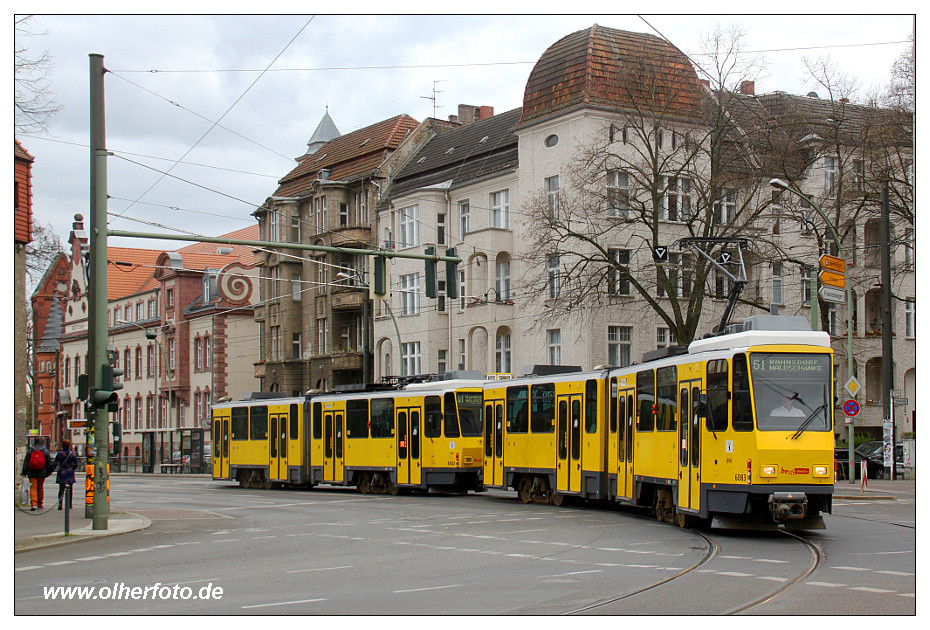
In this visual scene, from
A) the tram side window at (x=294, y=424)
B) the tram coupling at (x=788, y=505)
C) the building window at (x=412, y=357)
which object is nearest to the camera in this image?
the tram coupling at (x=788, y=505)

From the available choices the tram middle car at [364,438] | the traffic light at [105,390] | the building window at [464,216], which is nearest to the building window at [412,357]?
the building window at [464,216]

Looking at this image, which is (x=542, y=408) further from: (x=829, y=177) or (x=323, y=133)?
(x=323, y=133)

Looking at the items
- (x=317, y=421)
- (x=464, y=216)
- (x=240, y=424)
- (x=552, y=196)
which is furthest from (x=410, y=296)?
(x=317, y=421)

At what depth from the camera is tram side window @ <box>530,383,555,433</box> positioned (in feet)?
88.8

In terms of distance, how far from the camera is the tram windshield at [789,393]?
59.3ft

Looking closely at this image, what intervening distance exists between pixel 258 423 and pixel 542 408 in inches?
614

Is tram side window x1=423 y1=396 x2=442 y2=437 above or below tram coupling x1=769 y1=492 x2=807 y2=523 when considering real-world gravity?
above

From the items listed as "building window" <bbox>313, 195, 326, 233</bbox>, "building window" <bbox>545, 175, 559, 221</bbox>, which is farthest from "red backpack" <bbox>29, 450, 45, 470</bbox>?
"building window" <bbox>313, 195, 326, 233</bbox>

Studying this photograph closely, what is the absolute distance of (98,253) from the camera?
72.3 ft

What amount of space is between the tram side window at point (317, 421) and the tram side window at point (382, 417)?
3078 millimetres

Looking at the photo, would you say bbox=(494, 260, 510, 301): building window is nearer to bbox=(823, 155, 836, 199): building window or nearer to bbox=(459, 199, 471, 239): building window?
bbox=(459, 199, 471, 239): building window

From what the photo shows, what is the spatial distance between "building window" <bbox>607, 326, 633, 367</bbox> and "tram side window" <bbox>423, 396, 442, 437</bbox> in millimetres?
15805

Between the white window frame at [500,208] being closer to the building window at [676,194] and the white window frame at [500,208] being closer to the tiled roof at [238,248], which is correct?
the building window at [676,194]

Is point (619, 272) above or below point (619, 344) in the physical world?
above
